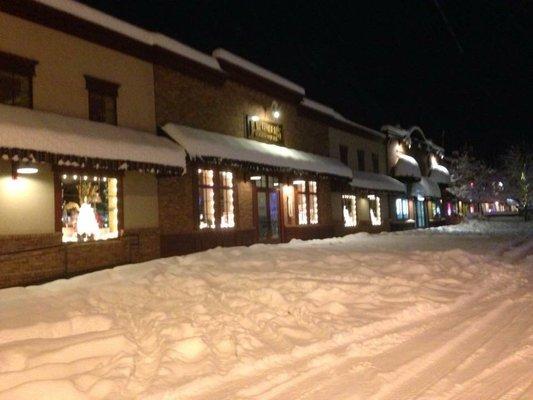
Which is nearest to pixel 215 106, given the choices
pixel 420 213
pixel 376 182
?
pixel 376 182

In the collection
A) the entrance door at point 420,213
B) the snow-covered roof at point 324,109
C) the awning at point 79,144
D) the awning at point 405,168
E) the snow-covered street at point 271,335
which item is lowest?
the snow-covered street at point 271,335

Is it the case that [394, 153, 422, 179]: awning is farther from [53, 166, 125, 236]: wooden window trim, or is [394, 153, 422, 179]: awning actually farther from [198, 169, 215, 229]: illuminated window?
[53, 166, 125, 236]: wooden window trim

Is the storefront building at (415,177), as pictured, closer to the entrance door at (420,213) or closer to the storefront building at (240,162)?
the entrance door at (420,213)

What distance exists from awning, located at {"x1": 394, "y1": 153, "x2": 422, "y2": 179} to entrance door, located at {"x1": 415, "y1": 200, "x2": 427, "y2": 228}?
388 centimetres

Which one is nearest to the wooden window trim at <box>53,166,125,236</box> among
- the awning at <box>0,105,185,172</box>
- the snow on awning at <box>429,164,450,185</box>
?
the awning at <box>0,105,185,172</box>

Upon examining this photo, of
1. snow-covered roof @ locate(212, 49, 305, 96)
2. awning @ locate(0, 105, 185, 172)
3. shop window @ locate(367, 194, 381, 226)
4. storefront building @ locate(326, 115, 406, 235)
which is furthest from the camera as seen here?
shop window @ locate(367, 194, 381, 226)

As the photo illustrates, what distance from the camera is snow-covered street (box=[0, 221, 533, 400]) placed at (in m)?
4.46

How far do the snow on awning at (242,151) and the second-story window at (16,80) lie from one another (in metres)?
3.92

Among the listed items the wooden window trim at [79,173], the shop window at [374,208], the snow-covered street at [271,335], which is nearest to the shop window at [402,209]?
the shop window at [374,208]

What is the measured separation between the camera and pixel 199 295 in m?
8.11

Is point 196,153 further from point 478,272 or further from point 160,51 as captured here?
point 478,272

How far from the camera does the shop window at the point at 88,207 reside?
37.0 feet

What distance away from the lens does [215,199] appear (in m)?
15.5

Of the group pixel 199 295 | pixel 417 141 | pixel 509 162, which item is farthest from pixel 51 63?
pixel 509 162
